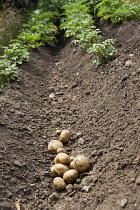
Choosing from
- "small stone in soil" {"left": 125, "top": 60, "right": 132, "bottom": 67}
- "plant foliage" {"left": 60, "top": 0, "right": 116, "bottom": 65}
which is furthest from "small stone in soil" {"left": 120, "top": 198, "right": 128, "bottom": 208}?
"plant foliage" {"left": 60, "top": 0, "right": 116, "bottom": 65}

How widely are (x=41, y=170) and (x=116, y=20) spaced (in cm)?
448

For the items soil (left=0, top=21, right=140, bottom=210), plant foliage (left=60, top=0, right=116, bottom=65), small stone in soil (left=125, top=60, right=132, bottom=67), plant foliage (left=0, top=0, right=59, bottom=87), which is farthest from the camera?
plant foliage (left=0, top=0, right=59, bottom=87)

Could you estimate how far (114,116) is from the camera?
342 centimetres

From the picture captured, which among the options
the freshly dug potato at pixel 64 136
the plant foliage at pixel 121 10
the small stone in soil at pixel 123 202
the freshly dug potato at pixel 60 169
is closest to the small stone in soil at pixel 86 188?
the freshly dug potato at pixel 60 169

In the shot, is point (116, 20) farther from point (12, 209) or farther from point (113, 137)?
point (12, 209)

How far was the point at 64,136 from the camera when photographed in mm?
3418

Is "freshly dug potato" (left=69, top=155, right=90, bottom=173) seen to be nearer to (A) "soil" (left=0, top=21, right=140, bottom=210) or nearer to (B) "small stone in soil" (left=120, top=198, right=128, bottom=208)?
(A) "soil" (left=0, top=21, right=140, bottom=210)

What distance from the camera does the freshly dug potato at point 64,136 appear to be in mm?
3422

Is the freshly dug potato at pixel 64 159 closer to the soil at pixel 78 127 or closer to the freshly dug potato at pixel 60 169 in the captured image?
the freshly dug potato at pixel 60 169

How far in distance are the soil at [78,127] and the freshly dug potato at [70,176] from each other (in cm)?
6

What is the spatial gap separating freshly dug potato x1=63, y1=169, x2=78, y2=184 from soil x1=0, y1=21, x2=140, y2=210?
0.06m

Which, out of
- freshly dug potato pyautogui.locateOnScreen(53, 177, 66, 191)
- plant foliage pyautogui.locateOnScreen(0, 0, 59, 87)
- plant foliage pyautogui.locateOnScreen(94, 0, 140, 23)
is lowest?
freshly dug potato pyautogui.locateOnScreen(53, 177, 66, 191)

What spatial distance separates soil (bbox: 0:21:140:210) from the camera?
251 centimetres

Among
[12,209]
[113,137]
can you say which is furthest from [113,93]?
[12,209]
